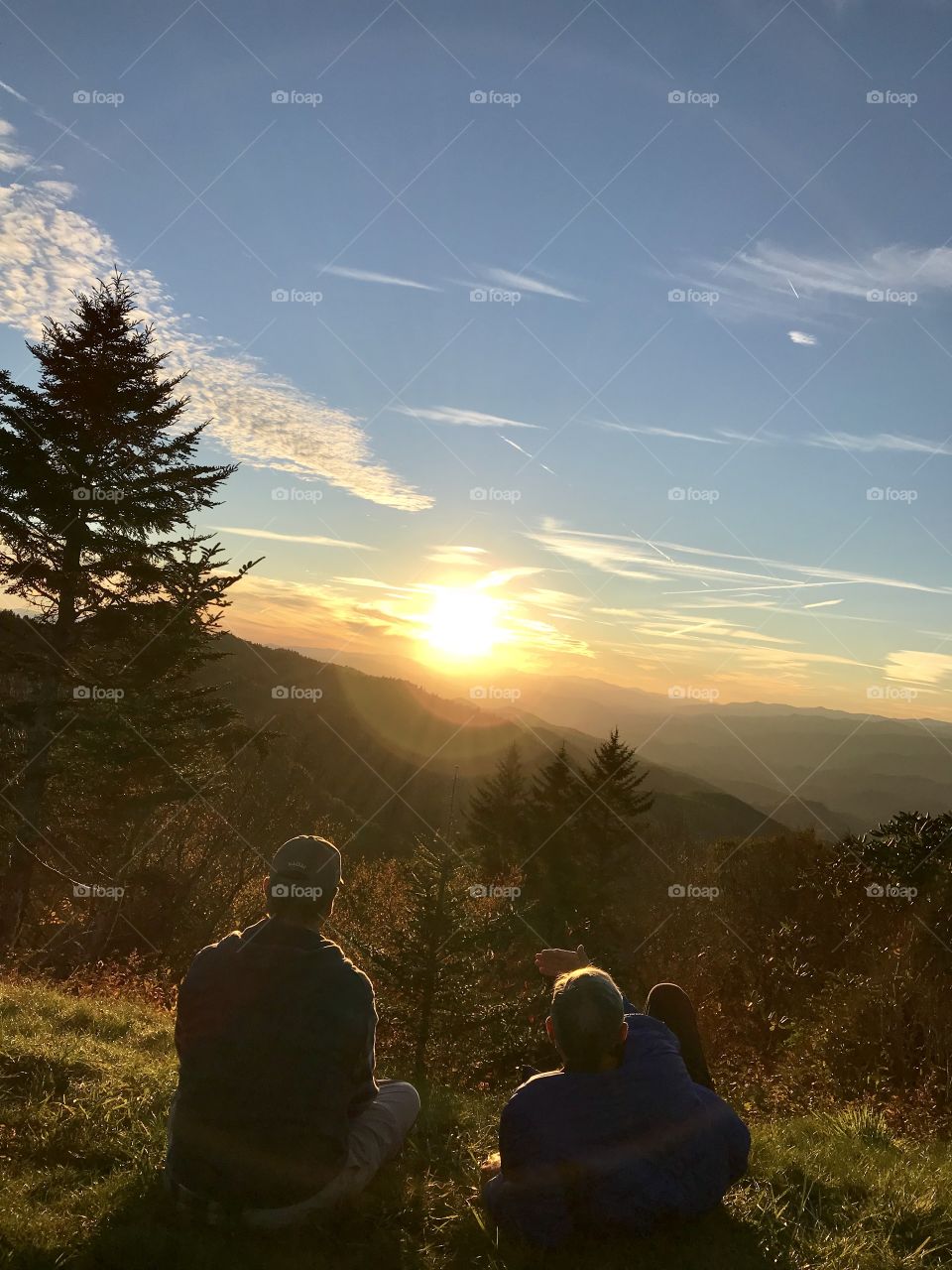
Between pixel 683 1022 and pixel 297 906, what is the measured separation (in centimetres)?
248

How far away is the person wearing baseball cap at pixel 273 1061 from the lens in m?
3.30

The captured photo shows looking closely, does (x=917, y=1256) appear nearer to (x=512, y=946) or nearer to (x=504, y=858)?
(x=512, y=946)

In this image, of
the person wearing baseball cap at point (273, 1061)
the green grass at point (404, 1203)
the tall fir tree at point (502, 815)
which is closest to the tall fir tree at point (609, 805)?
the tall fir tree at point (502, 815)

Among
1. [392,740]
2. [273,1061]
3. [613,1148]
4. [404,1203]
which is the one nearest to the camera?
[273,1061]

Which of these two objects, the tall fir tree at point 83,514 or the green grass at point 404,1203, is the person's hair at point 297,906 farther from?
the tall fir tree at point 83,514

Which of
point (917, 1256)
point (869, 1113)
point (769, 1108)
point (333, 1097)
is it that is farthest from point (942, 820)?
point (333, 1097)

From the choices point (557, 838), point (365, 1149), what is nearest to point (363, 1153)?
point (365, 1149)

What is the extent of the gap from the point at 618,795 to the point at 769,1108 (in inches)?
1424

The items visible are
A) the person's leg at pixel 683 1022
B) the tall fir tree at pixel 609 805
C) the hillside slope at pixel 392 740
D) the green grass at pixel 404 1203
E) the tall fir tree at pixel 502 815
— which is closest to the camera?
the green grass at pixel 404 1203

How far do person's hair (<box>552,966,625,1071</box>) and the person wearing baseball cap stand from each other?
902mm

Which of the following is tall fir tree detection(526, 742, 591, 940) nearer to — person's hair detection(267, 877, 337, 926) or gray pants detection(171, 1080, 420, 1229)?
gray pants detection(171, 1080, 420, 1229)

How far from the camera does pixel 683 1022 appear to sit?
4.40 metres

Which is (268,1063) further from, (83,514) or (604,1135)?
(83,514)

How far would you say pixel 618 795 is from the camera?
43.8m
